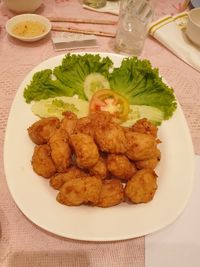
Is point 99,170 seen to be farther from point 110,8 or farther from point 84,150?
point 110,8

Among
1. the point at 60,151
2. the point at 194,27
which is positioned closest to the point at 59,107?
the point at 60,151

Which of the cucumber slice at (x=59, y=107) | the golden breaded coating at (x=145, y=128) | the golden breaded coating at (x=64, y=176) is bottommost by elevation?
the golden breaded coating at (x=64, y=176)

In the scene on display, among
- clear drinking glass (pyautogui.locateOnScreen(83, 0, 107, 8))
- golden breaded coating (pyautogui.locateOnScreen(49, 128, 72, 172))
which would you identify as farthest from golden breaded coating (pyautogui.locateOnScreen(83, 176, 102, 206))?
clear drinking glass (pyautogui.locateOnScreen(83, 0, 107, 8))

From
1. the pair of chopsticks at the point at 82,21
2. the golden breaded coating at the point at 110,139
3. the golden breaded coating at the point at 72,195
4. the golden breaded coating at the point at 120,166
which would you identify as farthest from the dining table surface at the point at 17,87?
the golden breaded coating at the point at 110,139

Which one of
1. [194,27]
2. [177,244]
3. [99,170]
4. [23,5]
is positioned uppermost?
[194,27]

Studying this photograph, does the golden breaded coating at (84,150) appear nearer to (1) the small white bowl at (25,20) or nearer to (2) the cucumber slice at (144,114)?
(2) the cucumber slice at (144,114)

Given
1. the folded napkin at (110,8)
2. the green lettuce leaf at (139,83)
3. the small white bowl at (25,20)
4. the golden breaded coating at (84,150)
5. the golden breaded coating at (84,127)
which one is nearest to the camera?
the golden breaded coating at (84,150)

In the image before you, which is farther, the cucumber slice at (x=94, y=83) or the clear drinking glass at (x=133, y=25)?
the clear drinking glass at (x=133, y=25)

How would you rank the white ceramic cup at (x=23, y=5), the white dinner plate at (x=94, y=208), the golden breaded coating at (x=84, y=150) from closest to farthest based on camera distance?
the white dinner plate at (x=94, y=208) < the golden breaded coating at (x=84, y=150) < the white ceramic cup at (x=23, y=5)
